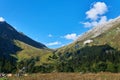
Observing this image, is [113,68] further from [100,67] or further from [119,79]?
[119,79]

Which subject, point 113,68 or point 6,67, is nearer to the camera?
point 113,68

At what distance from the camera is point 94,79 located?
81.2 ft

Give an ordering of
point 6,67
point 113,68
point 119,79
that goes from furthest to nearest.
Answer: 1. point 6,67
2. point 113,68
3. point 119,79

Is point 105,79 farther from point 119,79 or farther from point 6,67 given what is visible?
point 6,67

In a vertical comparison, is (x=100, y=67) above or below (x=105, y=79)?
above

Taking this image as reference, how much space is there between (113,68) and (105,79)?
83.5 meters

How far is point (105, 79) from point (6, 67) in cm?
13208

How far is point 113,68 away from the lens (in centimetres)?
10606

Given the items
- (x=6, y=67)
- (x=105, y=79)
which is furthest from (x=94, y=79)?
(x=6, y=67)

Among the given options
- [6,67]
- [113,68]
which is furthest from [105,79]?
[6,67]

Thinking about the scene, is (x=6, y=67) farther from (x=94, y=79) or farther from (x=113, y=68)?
(x=94, y=79)

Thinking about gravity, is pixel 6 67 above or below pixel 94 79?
above

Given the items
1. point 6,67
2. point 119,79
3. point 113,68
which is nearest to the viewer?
point 119,79

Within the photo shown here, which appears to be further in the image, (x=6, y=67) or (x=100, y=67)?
(x=6, y=67)
